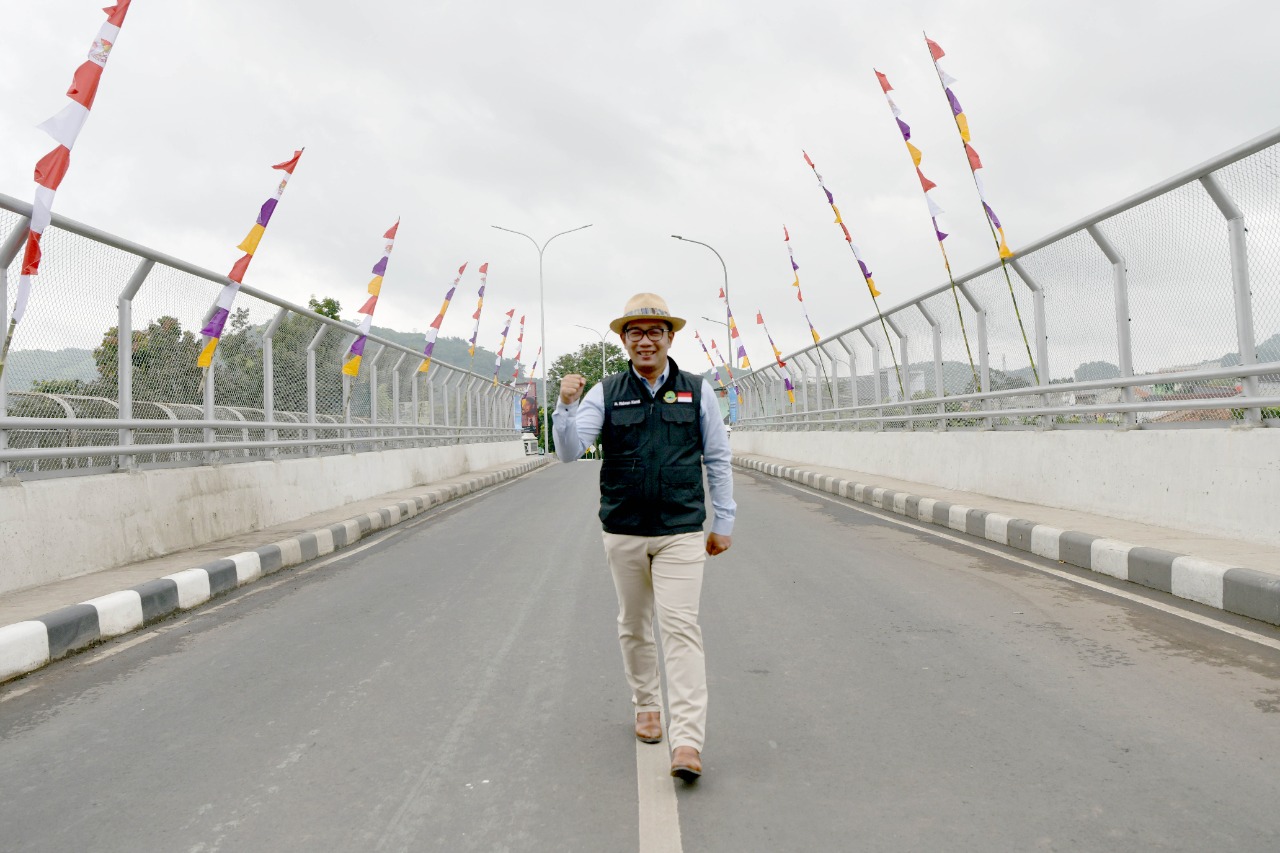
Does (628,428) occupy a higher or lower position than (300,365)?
lower

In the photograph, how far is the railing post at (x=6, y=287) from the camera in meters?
5.46

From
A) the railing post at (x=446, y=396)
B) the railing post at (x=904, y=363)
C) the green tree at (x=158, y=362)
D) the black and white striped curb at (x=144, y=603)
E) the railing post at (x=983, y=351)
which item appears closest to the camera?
the black and white striped curb at (x=144, y=603)

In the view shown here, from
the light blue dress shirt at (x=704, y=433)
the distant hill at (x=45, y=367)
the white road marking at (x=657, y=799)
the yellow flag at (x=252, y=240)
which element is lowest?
the white road marking at (x=657, y=799)

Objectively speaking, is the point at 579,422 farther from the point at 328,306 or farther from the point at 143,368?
the point at 328,306

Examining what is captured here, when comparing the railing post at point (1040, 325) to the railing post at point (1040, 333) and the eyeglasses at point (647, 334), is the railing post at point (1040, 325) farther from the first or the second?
the eyeglasses at point (647, 334)

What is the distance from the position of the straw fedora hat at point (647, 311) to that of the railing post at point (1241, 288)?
15.1 feet

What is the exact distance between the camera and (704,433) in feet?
10.9

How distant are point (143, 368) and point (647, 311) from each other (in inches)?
215

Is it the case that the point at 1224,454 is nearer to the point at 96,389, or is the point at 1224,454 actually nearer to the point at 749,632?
the point at 749,632

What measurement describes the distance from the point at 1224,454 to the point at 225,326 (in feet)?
25.7

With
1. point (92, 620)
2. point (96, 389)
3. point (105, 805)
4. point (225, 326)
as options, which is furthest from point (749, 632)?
point (225, 326)

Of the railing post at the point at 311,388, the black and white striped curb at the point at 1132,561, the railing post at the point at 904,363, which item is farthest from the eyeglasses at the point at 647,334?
the railing post at the point at 904,363

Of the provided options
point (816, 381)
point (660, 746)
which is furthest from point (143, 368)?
point (816, 381)

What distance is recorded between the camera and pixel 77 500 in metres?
6.09
